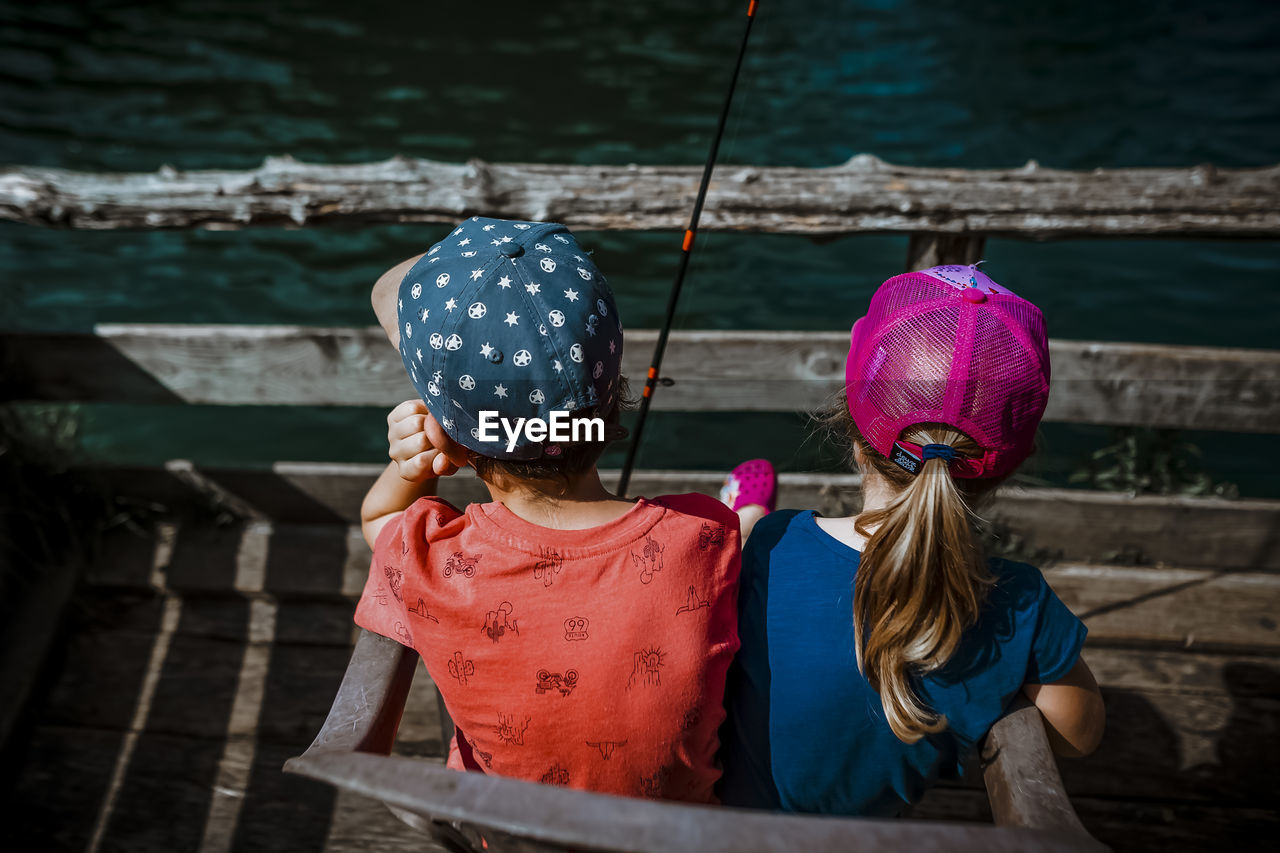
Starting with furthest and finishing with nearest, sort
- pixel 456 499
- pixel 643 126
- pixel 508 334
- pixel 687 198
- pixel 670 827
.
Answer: pixel 643 126, pixel 456 499, pixel 687 198, pixel 508 334, pixel 670 827

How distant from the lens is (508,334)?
1.15 meters

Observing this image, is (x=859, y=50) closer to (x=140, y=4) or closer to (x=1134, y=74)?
(x=1134, y=74)

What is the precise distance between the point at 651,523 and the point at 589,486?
132 millimetres

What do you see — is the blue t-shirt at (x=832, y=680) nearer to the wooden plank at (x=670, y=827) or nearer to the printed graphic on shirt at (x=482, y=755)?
the printed graphic on shirt at (x=482, y=755)

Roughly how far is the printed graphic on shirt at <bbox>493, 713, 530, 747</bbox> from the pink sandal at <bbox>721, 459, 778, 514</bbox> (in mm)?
811

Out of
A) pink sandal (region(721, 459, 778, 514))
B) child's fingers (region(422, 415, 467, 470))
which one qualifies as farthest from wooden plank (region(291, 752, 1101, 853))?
pink sandal (region(721, 459, 778, 514))

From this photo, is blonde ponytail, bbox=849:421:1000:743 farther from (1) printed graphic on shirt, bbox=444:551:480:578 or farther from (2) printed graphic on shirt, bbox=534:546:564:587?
(1) printed graphic on shirt, bbox=444:551:480:578

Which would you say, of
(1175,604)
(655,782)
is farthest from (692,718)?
(1175,604)

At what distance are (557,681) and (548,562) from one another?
0.53 feet

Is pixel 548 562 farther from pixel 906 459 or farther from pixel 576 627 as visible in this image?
pixel 906 459

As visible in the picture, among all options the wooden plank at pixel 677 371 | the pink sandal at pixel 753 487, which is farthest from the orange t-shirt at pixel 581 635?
the wooden plank at pixel 677 371

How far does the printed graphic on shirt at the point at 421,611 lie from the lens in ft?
4.04

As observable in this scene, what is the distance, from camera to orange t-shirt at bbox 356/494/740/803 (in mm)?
1177

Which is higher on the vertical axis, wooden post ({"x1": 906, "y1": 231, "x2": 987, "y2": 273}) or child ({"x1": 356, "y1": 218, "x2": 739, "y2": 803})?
wooden post ({"x1": 906, "y1": 231, "x2": 987, "y2": 273})
